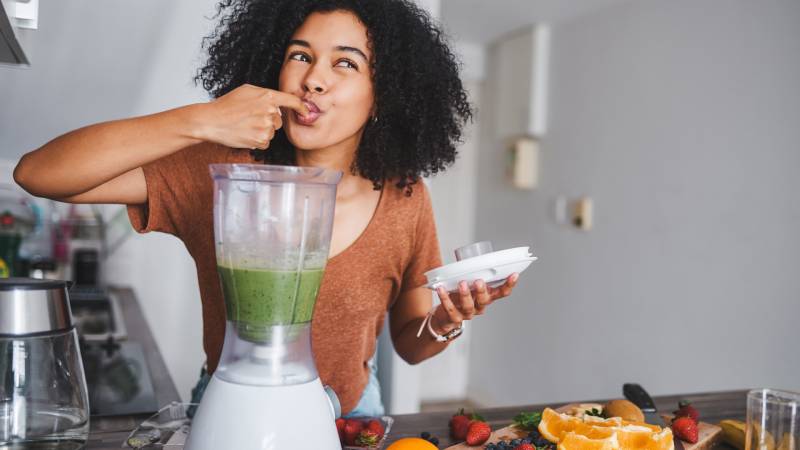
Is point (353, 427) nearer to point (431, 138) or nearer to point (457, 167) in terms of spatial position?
point (431, 138)

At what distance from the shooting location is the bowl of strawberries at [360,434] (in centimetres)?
89

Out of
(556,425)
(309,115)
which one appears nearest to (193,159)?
(309,115)

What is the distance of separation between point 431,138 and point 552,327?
88.9 inches

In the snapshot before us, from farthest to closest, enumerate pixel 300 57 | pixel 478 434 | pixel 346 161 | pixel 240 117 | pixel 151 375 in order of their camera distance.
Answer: pixel 151 375 → pixel 346 161 → pixel 300 57 → pixel 478 434 → pixel 240 117

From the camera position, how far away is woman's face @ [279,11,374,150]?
101 centimetres

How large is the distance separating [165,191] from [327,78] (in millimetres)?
302

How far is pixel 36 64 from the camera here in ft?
5.27

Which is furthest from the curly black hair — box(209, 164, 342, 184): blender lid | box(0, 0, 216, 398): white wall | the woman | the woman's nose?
box(209, 164, 342, 184): blender lid

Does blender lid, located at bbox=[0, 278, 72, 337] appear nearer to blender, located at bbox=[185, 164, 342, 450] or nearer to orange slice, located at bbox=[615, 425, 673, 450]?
blender, located at bbox=[185, 164, 342, 450]

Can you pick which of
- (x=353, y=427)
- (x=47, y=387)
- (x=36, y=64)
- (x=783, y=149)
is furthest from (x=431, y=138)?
(x=783, y=149)

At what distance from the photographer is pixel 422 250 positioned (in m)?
1.27

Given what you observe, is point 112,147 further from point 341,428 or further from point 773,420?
point 773,420

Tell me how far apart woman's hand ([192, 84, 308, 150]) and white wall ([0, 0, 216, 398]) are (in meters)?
0.49

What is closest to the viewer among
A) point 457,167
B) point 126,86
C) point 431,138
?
point 431,138
